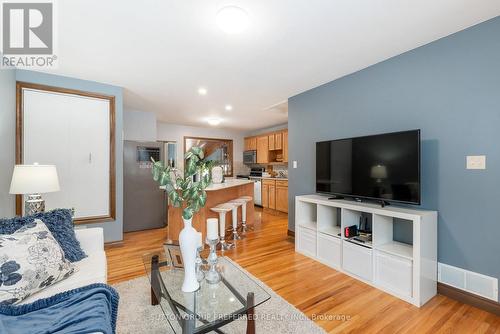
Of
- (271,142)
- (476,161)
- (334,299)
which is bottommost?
(334,299)

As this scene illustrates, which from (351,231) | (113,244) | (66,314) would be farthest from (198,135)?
(66,314)

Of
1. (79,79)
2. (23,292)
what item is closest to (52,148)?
(79,79)

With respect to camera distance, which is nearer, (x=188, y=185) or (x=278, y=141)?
(x=188, y=185)

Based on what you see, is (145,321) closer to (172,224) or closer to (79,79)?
(172,224)

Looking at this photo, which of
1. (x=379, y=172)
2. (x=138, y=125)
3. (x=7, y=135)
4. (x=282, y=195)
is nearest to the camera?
(x=379, y=172)

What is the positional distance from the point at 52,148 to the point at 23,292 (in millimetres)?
2334

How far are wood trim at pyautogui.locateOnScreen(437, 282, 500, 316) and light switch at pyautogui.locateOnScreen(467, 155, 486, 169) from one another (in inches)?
44.4

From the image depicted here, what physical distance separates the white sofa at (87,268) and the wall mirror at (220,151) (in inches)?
195

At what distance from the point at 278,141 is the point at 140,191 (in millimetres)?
3536

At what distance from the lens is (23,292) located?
50.6 inches

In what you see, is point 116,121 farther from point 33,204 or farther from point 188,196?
point 188,196

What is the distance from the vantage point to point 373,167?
8.05ft

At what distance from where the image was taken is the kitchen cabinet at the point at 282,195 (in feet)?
17.9

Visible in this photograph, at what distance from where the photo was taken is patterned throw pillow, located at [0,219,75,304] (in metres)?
1.26
